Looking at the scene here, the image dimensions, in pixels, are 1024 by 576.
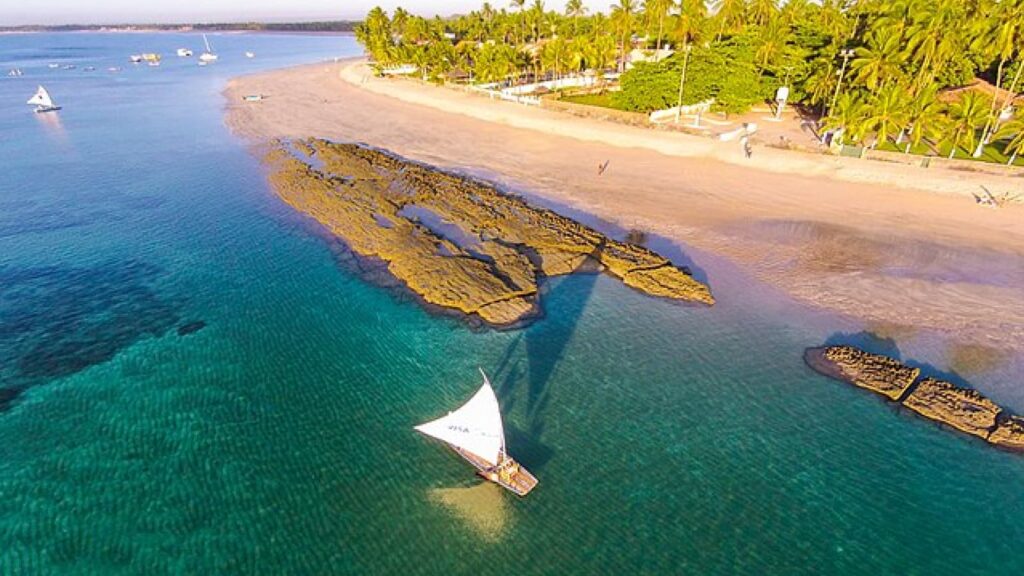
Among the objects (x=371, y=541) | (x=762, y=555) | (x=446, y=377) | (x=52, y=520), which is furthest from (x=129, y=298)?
(x=762, y=555)

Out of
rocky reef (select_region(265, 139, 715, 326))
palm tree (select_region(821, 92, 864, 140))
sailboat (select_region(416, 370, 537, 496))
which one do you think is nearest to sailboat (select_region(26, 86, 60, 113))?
rocky reef (select_region(265, 139, 715, 326))

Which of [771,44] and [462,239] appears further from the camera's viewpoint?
[771,44]

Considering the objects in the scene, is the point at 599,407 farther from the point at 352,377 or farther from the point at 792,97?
the point at 792,97

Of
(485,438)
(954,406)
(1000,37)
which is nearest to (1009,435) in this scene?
(954,406)

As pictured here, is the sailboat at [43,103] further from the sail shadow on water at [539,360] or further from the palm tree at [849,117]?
the palm tree at [849,117]

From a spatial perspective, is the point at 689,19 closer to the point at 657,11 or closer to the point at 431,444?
the point at 657,11

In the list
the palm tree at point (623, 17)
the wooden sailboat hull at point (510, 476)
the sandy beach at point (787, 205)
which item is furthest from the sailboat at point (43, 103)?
the wooden sailboat hull at point (510, 476)

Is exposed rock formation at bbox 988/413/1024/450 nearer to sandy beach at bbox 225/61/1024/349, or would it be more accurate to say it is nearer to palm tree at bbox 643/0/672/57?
sandy beach at bbox 225/61/1024/349
